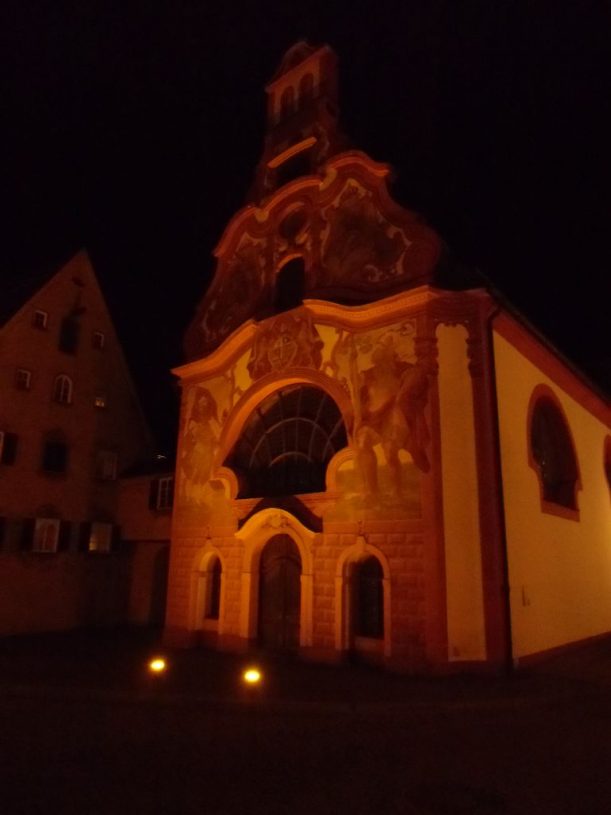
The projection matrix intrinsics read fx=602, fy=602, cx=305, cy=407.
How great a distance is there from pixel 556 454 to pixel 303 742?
1308 cm

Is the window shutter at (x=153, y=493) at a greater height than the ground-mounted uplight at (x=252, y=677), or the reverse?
the window shutter at (x=153, y=493)

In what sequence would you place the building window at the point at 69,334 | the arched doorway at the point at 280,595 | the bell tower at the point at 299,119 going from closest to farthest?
the arched doorway at the point at 280,595 → the bell tower at the point at 299,119 → the building window at the point at 69,334

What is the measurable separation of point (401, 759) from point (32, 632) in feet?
57.3

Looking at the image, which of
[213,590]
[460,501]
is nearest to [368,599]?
[460,501]

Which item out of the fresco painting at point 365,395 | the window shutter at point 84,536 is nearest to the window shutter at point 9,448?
the window shutter at point 84,536

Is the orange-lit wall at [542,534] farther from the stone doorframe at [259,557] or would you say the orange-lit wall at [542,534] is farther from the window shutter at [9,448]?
the window shutter at [9,448]

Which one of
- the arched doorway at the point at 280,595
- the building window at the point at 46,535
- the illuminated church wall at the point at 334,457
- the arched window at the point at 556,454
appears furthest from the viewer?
the building window at the point at 46,535

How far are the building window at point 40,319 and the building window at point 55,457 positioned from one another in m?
4.43

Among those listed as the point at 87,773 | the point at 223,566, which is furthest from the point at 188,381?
the point at 87,773

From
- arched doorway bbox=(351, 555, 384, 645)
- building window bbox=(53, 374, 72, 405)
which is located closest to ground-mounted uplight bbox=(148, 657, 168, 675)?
arched doorway bbox=(351, 555, 384, 645)

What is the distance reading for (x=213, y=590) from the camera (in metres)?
17.5

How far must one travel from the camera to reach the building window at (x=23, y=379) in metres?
21.7

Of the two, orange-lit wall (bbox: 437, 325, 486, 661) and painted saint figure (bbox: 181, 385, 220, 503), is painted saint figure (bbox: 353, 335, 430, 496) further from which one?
painted saint figure (bbox: 181, 385, 220, 503)

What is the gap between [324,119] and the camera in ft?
58.4
